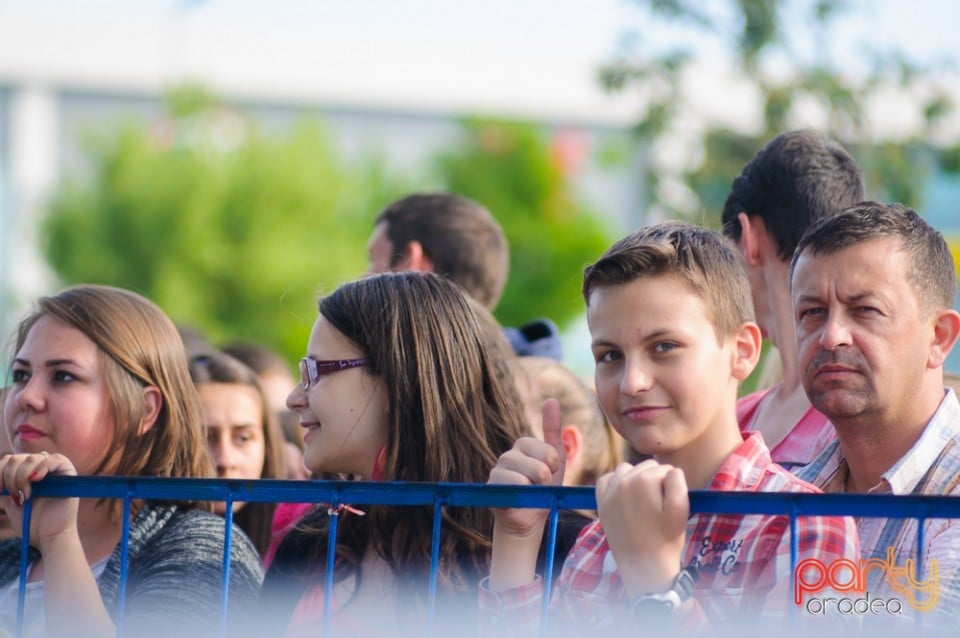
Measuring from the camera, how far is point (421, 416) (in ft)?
10.6

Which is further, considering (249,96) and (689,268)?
(249,96)

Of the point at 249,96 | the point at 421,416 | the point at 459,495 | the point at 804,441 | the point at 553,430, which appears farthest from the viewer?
the point at 249,96

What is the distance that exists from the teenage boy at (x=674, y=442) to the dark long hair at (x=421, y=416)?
1.30 feet

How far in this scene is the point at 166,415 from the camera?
3732mm

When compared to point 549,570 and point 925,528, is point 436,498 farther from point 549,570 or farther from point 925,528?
point 925,528

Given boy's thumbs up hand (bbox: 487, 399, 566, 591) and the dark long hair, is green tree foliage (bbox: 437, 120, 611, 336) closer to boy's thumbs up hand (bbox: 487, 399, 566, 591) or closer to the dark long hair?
the dark long hair

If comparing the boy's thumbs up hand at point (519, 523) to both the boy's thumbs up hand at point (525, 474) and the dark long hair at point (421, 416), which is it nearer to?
the boy's thumbs up hand at point (525, 474)

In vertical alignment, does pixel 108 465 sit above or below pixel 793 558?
above

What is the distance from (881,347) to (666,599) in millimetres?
780

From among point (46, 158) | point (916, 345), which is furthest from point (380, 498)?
point (46, 158)

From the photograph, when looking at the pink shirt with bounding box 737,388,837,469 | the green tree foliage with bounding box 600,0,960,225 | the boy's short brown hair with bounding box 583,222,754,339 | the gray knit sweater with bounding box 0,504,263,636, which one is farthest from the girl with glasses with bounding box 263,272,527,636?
the green tree foliage with bounding box 600,0,960,225

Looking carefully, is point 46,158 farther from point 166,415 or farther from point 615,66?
point 166,415

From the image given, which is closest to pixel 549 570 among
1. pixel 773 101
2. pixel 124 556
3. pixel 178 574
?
pixel 124 556

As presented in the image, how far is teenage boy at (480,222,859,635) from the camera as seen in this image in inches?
95.3
